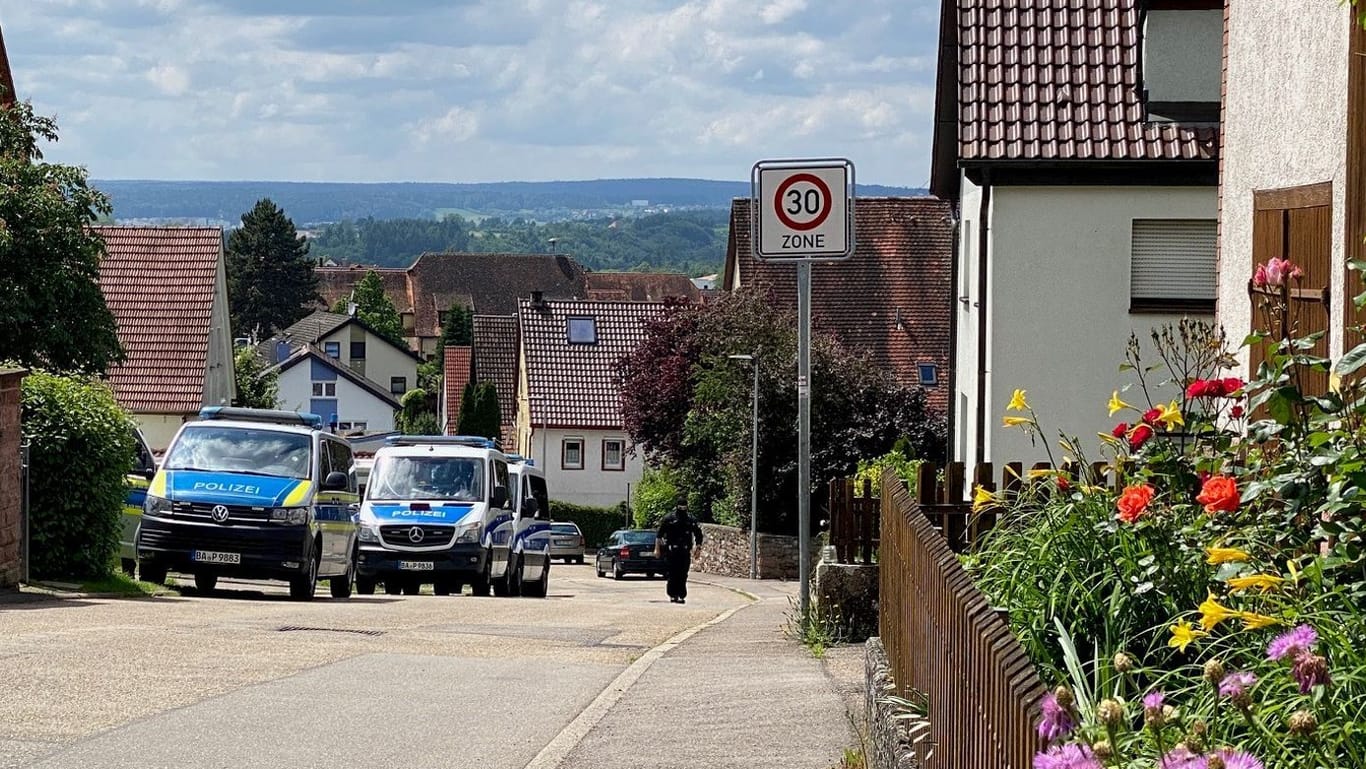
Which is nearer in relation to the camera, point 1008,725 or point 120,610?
point 1008,725

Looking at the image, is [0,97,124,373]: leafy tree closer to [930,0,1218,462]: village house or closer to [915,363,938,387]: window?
[930,0,1218,462]: village house

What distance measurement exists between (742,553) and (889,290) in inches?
551

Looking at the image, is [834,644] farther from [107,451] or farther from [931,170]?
[931,170]

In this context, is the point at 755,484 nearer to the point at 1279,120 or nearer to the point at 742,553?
the point at 742,553

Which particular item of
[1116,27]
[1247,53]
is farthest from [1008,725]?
[1116,27]

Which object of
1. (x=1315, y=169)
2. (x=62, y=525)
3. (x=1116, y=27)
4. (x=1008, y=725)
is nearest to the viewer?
(x=1008, y=725)

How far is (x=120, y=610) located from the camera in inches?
642

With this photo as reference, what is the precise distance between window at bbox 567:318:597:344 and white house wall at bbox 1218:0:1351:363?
2606 inches

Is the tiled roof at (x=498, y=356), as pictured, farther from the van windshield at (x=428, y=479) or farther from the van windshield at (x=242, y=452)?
the van windshield at (x=242, y=452)

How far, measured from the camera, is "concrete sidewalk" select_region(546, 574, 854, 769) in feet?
28.2

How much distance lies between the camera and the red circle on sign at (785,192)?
13070 mm

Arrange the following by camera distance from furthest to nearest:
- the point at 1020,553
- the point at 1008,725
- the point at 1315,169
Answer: the point at 1315,169, the point at 1020,553, the point at 1008,725

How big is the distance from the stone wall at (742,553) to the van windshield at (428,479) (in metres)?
20.9

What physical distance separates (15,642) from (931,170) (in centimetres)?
1837
